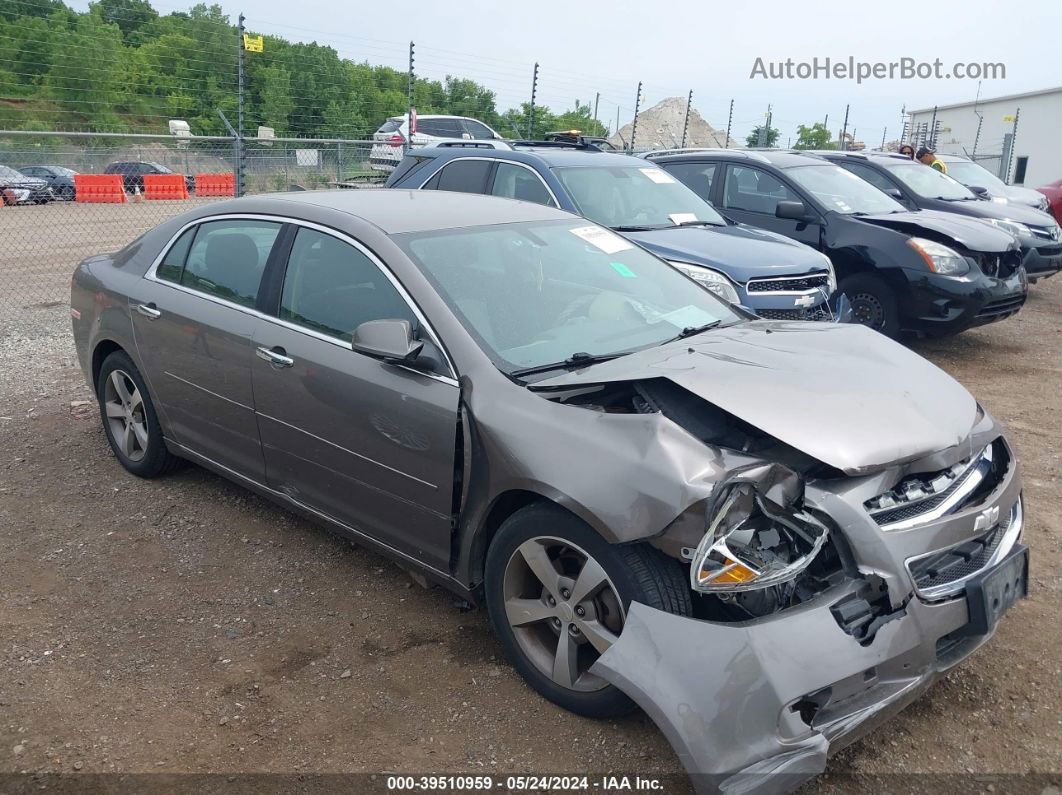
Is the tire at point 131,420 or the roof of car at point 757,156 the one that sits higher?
the roof of car at point 757,156

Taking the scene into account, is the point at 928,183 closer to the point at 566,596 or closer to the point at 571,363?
the point at 571,363

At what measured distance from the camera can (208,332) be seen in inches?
163

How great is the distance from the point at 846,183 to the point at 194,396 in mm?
7126

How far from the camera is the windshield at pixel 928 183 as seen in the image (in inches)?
420

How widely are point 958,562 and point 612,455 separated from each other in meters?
1.11

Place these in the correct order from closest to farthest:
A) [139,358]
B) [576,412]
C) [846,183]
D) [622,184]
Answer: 1. [576,412]
2. [139,358]
3. [622,184]
4. [846,183]

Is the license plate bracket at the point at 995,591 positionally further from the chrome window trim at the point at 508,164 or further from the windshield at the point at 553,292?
the chrome window trim at the point at 508,164

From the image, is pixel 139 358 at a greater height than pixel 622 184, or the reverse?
pixel 622 184

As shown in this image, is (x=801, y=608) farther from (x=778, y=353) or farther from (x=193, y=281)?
(x=193, y=281)

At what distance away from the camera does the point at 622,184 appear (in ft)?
24.4

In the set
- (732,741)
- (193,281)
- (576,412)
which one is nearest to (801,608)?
(732,741)

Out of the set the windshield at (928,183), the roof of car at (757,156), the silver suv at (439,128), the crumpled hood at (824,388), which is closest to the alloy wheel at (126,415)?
the crumpled hood at (824,388)

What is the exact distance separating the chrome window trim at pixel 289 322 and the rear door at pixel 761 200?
5.70 metres

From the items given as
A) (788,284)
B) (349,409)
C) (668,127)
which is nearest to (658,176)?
(788,284)
